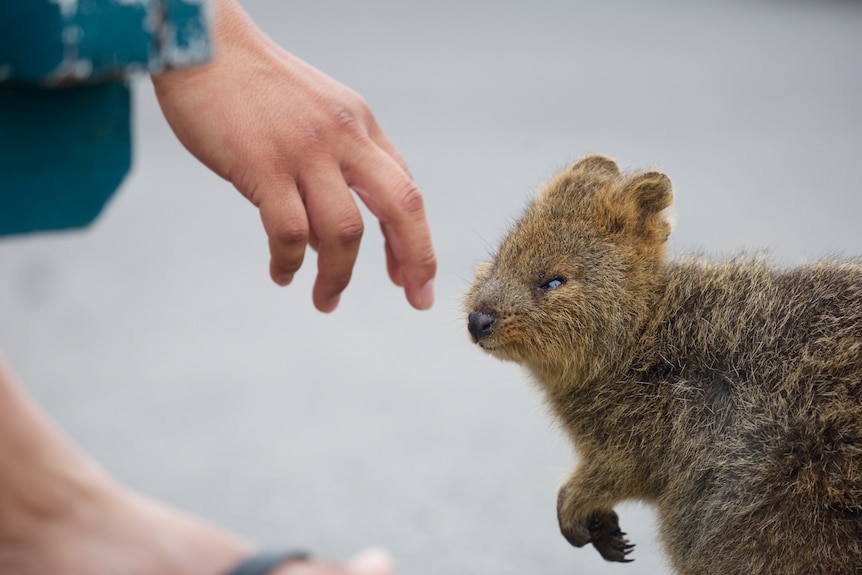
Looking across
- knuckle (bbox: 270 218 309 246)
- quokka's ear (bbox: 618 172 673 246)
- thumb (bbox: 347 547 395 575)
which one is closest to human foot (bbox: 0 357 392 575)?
thumb (bbox: 347 547 395 575)

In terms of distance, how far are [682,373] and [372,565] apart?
0.86 metres

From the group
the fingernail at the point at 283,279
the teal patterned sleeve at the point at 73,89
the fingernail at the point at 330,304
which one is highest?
the teal patterned sleeve at the point at 73,89

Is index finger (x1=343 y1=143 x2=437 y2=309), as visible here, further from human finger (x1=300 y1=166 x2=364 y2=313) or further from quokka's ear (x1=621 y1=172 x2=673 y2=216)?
quokka's ear (x1=621 y1=172 x2=673 y2=216)

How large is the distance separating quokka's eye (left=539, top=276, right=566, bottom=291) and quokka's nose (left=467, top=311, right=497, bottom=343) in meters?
0.10

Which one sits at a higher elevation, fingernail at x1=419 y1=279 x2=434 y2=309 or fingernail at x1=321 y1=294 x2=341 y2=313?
fingernail at x1=419 y1=279 x2=434 y2=309

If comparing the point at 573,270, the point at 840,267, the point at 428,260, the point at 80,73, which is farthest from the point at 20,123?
the point at 840,267

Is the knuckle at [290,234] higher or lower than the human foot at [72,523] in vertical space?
lower

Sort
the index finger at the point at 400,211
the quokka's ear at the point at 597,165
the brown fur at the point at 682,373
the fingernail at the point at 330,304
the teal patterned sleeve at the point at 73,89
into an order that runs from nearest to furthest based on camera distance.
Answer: the teal patterned sleeve at the point at 73,89, the brown fur at the point at 682,373, the index finger at the point at 400,211, the fingernail at the point at 330,304, the quokka's ear at the point at 597,165

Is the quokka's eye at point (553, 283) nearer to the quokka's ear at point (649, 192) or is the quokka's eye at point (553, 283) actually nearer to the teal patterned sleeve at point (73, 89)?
the quokka's ear at point (649, 192)

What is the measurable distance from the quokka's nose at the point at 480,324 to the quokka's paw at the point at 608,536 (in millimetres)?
346

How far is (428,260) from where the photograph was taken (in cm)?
140

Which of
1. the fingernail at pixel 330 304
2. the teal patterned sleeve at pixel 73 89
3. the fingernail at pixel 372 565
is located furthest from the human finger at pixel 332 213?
the fingernail at pixel 372 565

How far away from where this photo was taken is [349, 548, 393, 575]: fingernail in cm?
66

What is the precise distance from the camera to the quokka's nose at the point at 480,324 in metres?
1.43
